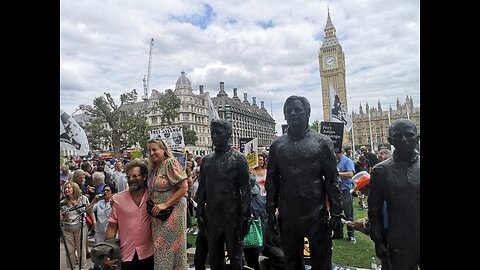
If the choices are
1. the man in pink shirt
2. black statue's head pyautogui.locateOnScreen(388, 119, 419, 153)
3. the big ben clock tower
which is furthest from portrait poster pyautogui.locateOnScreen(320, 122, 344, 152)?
the big ben clock tower

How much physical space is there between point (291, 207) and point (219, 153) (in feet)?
3.60

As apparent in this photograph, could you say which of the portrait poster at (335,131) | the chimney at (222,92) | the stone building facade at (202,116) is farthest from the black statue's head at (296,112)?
the chimney at (222,92)

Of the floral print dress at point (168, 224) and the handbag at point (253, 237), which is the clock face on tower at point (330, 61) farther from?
the floral print dress at point (168, 224)

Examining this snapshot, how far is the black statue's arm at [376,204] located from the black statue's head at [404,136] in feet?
0.91

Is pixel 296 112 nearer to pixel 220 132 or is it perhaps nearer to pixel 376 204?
pixel 220 132

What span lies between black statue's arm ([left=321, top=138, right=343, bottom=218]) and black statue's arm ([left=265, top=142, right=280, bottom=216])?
20.9 inches

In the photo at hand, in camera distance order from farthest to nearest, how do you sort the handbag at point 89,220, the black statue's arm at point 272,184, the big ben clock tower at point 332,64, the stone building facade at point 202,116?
the big ben clock tower at point 332,64 < the stone building facade at point 202,116 < the handbag at point 89,220 < the black statue's arm at point 272,184

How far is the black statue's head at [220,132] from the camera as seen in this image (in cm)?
414

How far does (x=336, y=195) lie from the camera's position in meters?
3.49

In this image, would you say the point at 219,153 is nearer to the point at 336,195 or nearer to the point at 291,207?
the point at 291,207

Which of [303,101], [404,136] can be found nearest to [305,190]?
[303,101]

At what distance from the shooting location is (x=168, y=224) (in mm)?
3984
